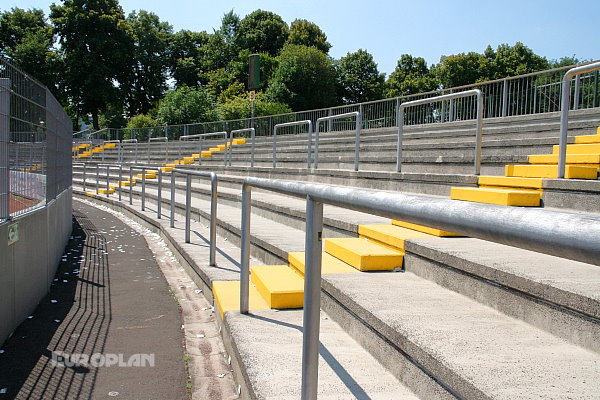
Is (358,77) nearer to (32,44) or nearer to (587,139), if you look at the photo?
(32,44)

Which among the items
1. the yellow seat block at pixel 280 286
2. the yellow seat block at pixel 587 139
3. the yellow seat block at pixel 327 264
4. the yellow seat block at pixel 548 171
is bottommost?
the yellow seat block at pixel 280 286

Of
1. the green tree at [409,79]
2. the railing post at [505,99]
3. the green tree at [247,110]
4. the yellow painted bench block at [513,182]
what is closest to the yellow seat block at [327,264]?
the yellow painted bench block at [513,182]

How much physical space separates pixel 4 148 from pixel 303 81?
44750 mm

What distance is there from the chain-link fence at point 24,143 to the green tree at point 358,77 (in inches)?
2142

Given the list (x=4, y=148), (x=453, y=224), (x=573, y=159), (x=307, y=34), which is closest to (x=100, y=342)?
(x=4, y=148)

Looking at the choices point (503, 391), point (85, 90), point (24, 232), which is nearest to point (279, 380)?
point (503, 391)

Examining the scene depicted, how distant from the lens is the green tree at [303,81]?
44781mm

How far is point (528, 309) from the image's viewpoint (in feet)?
8.41

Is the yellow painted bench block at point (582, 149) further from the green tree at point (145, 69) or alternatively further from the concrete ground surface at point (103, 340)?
the green tree at point (145, 69)

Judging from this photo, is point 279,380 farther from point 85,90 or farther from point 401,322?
point 85,90

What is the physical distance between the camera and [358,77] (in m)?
59.4

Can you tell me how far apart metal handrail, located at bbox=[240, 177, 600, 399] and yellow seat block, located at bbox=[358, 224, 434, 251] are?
1.89 m

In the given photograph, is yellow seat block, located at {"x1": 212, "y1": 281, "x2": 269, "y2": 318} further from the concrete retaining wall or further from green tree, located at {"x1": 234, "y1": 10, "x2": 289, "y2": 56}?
green tree, located at {"x1": 234, "y1": 10, "x2": 289, "y2": 56}

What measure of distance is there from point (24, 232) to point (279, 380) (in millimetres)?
3149
